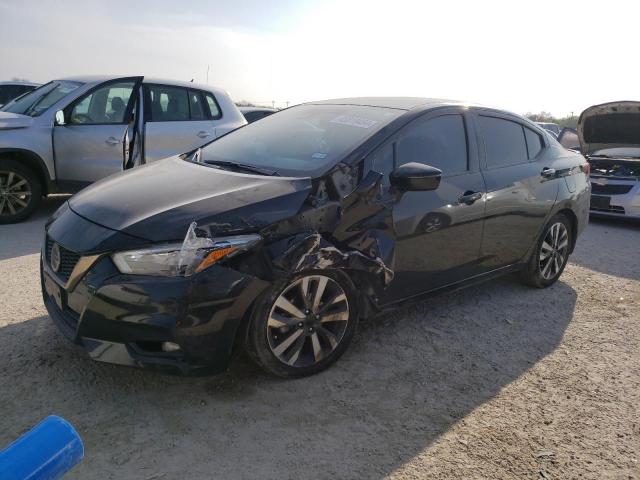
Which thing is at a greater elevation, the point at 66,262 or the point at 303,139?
the point at 303,139

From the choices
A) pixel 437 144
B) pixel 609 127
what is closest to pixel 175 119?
pixel 437 144

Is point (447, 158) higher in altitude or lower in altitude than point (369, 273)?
higher

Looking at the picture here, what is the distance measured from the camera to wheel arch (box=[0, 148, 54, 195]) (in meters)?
6.03

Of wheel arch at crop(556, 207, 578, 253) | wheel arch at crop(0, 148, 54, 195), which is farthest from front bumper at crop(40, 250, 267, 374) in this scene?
wheel arch at crop(0, 148, 54, 195)

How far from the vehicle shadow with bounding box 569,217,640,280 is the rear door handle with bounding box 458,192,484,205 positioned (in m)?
2.60

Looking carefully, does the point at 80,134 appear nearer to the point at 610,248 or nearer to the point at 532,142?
the point at 532,142

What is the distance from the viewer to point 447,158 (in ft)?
12.0

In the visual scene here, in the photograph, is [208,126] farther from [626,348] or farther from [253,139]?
[626,348]

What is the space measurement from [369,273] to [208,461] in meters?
1.34

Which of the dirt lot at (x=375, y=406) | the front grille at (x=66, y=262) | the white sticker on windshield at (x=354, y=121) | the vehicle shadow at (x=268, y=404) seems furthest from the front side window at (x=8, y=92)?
the front grille at (x=66, y=262)

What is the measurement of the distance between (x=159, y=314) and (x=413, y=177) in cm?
160

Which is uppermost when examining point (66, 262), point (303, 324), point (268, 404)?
point (66, 262)

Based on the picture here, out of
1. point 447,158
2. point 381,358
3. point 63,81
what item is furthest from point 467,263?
point 63,81

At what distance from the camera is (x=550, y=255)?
473cm
